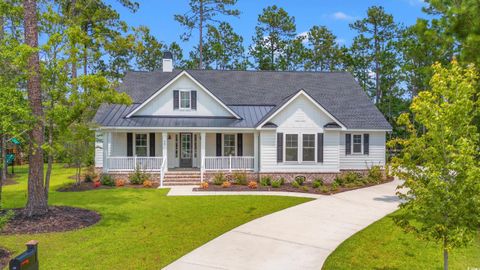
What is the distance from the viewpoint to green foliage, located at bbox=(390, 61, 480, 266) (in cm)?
489

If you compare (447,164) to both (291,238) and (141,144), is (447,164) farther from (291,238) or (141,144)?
(141,144)

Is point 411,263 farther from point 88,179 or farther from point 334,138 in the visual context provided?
point 88,179

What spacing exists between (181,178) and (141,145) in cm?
356

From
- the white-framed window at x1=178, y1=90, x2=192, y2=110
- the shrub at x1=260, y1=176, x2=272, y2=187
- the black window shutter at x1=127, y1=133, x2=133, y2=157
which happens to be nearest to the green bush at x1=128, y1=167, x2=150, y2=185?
the black window shutter at x1=127, y1=133, x2=133, y2=157

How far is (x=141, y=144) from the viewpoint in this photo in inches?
776

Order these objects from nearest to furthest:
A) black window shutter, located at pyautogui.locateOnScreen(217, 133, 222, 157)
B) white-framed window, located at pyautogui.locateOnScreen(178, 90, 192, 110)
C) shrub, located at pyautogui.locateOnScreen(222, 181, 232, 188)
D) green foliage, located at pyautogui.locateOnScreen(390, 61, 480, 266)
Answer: green foliage, located at pyautogui.locateOnScreen(390, 61, 480, 266) < shrub, located at pyautogui.locateOnScreen(222, 181, 232, 188) < white-framed window, located at pyautogui.locateOnScreen(178, 90, 192, 110) < black window shutter, located at pyautogui.locateOnScreen(217, 133, 222, 157)

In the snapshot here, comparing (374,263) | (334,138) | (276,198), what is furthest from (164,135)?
(374,263)

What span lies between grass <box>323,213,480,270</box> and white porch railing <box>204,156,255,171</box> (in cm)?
1042

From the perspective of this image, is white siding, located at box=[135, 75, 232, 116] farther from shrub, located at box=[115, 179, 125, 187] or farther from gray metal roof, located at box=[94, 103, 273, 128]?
shrub, located at box=[115, 179, 125, 187]

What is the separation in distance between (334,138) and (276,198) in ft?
20.9

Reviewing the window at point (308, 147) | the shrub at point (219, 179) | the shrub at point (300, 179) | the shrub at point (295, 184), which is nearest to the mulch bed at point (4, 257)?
the shrub at point (219, 179)

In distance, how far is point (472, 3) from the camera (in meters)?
6.77

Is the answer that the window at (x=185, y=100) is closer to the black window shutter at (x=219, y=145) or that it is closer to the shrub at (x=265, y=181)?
the black window shutter at (x=219, y=145)

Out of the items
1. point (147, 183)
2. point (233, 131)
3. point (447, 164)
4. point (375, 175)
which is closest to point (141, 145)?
point (147, 183)
